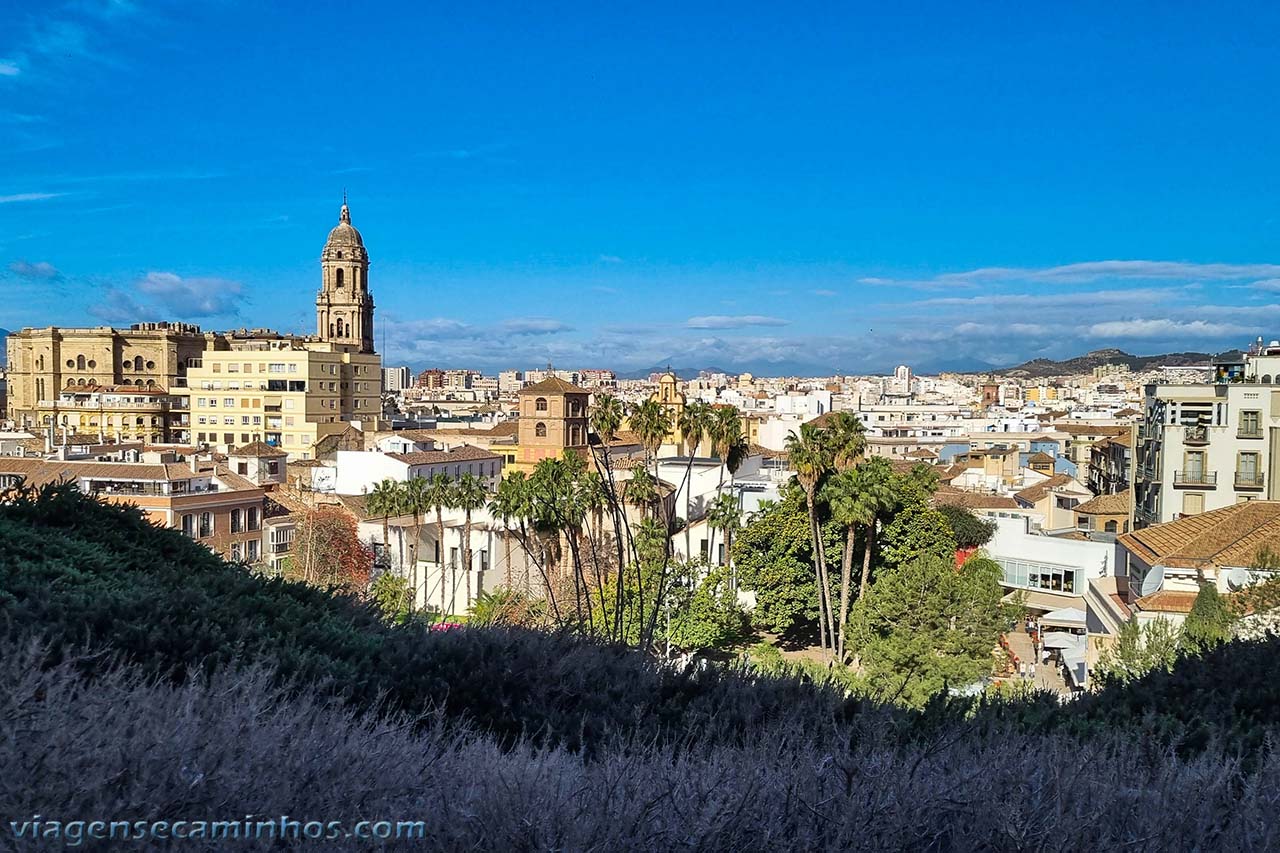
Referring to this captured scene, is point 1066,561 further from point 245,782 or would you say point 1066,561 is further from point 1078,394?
point 1078,394

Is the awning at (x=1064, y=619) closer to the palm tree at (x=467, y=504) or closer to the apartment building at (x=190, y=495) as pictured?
the palm tree at (x=467, y=504)

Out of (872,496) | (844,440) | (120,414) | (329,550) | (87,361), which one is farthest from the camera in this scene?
(87,361)

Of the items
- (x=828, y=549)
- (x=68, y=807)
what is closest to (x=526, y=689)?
(x=68, y=807)

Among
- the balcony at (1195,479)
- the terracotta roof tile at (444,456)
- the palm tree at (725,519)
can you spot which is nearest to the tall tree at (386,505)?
the palm tree at (725,519)

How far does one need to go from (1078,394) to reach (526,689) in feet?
565

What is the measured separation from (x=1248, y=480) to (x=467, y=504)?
22.3m

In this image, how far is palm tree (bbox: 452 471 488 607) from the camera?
31.7 meters

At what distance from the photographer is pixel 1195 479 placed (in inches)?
1224

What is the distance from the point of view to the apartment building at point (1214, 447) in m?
30.1

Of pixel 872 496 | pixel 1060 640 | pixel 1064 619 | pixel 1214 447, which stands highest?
pixel 1214 447

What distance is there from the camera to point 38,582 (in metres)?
7.42

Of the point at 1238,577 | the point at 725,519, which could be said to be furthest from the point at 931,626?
the point at 725,519

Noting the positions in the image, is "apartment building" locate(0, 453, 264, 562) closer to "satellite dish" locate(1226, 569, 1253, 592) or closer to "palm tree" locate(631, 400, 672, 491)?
"palm tree" locate(631, 400, 672, 491)

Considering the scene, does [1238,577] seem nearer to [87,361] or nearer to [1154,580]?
[1154,580]
